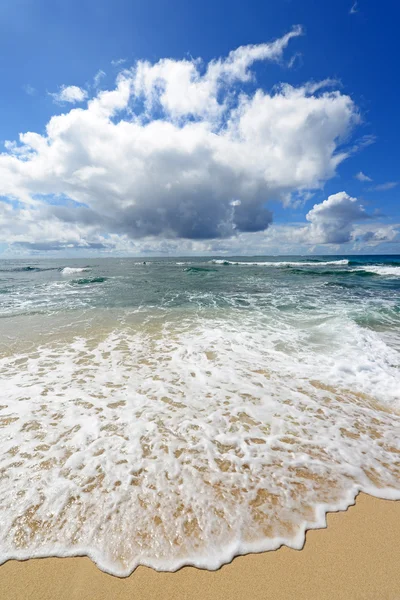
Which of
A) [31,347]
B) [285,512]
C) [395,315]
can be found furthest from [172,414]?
[395,315]

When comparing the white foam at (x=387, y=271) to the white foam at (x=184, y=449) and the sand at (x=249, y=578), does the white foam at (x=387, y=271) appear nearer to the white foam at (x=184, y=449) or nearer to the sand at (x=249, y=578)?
the white foam at (x=184, y=449)

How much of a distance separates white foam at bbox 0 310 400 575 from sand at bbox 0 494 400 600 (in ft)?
0.33

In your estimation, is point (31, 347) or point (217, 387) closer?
point (217, 387)

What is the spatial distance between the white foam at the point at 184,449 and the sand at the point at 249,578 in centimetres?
10

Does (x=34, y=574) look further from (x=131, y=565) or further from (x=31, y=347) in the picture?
(x=31, y=347)

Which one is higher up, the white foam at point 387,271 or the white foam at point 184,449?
the white foam at point 184,449

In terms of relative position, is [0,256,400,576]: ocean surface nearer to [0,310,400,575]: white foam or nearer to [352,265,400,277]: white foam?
[0,310,400,575]: white foam

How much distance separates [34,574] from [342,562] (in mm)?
2917

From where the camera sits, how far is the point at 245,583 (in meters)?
2.37

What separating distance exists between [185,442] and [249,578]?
188 cm

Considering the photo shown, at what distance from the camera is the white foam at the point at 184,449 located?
275cm

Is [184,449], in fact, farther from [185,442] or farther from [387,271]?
[387,271]

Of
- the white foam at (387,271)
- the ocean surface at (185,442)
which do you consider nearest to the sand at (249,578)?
the ocean surface at (185,442)

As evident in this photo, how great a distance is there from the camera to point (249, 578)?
2406mm
